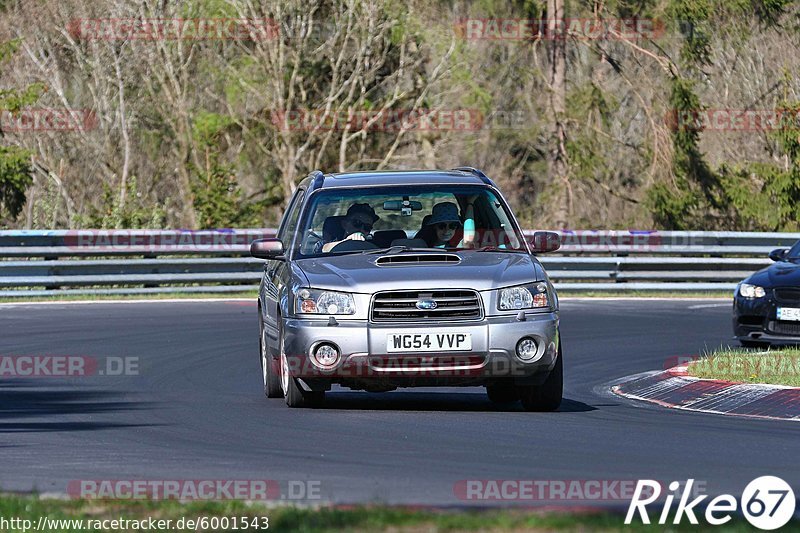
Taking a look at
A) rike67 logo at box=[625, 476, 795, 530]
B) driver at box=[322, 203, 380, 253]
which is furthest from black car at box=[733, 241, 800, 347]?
rike67 logo at box=[625, 476, 795, 530]

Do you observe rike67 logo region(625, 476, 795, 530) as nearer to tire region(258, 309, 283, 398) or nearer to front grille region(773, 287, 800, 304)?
tire region(258, 309, 283, 398)

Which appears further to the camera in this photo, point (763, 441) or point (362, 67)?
point (362, 67)

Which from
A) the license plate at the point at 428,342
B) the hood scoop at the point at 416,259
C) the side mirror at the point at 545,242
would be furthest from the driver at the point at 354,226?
the license plate at the point at 428,342

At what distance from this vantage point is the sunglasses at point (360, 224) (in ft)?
38.7

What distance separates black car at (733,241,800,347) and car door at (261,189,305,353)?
20.3 feet

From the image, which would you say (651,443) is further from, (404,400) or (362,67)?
(362,67)

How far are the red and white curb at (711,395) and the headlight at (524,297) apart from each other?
67.2 inches

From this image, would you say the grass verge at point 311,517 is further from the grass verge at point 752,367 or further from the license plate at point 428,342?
the grass verge at point 752,367

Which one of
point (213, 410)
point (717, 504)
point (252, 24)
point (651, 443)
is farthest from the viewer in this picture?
point (252, 24)

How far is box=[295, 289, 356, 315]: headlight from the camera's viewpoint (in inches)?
418

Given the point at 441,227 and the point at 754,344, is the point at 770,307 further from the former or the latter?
the point at 441,227

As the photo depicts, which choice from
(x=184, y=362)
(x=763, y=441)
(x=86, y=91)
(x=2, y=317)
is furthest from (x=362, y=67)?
(x=763, y=441)

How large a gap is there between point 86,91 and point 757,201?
1822 centimetres

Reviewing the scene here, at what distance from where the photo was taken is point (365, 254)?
37.4ft
